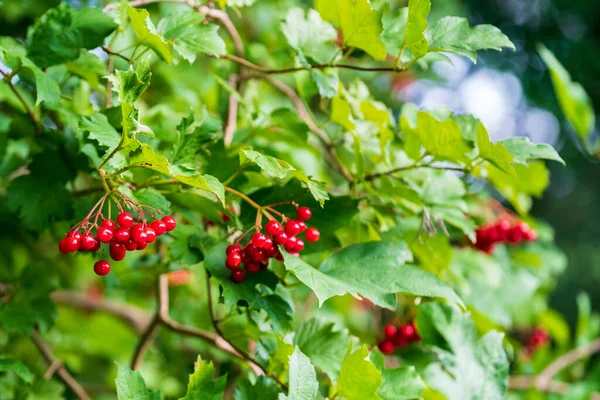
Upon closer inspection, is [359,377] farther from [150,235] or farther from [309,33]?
[309,33]

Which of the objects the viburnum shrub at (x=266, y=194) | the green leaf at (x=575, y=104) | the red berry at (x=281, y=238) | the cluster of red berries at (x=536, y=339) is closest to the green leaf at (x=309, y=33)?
the viburnum shrub at (x=266, y=194)

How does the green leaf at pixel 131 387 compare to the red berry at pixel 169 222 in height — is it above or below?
below

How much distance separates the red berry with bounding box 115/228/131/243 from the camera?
2.30ft

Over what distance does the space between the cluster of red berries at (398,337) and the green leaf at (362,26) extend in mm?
589

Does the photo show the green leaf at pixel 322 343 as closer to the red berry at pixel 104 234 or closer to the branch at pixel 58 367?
the red berry at pixel 104 234

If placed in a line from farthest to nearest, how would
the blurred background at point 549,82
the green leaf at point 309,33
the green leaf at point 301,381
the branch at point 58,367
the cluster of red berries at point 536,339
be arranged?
the blurred background at point 549,82 → the cluster of red berries at point 536,339 → the branch at point 58,367 → the green leaf at point 309,33 → the green leaf at point 301,381

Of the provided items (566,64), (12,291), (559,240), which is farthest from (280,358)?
(559,240)

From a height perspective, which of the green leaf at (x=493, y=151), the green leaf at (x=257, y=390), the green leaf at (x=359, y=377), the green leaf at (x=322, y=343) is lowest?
the green leaf at (x=322, y=343)

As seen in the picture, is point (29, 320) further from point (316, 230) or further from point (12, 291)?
point (316, 230)

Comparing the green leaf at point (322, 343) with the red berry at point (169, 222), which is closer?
the red berry at point (169, 222)

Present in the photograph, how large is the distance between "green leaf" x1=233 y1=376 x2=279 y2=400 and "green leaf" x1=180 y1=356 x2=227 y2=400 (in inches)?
1.6

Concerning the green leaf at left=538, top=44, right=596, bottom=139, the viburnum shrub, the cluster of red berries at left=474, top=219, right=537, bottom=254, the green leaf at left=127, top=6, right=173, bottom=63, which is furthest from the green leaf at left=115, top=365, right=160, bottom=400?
the green leaf at left=538, top=44, right=596, bottom=139

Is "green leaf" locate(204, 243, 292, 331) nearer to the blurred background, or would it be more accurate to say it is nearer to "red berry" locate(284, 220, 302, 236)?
"red berry" locate(284, 220, 302, 236)

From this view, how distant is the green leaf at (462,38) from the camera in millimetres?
789
